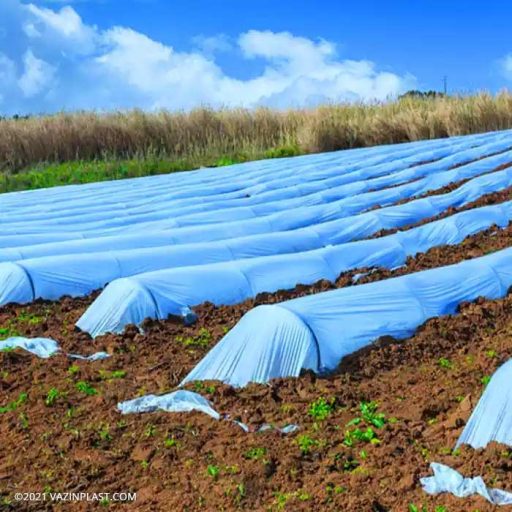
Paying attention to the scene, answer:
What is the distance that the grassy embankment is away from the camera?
1558 centimetres

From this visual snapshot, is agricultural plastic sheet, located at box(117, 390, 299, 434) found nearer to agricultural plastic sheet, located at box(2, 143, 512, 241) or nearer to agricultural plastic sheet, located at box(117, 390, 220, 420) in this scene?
agricultural plastic sheet, located at box(117, 390, 220, 420)

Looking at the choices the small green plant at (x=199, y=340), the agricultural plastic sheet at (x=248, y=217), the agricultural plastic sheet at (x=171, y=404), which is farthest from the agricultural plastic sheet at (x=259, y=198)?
the agricultural plastic sheet at (x=171, y=404)

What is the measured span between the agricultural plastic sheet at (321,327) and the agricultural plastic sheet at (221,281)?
0.96 m

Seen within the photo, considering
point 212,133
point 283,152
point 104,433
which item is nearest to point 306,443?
point 104,433

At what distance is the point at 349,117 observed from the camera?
1631cm

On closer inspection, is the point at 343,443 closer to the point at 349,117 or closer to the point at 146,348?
the point at 146,348

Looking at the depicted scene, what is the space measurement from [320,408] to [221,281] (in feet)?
6.31

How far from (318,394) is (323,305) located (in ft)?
2.17

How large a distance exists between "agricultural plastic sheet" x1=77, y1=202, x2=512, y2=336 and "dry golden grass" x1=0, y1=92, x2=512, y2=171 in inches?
399

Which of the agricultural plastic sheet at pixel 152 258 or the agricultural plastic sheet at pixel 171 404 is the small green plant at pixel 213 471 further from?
the agricultural plastic sheet at pixel 152 258

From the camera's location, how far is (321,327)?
Answer: 3.64m

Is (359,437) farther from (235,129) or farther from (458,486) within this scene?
(235,129)

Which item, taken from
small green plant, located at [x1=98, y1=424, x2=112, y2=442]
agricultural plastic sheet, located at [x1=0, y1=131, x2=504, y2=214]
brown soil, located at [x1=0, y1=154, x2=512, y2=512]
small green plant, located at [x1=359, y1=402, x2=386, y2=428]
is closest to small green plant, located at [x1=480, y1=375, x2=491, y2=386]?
brown soil, located at [x1=0, y1=154, x2=512, y2=512]

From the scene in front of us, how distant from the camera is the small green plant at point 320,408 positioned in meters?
3.04
